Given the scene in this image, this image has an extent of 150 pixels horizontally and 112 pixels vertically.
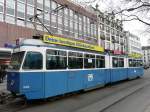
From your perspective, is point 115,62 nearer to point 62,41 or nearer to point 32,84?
point 62,41

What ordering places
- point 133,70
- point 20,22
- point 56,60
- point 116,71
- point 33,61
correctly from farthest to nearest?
point 20,22, point 133,70, point 116,71, point 56,60, point 33,61

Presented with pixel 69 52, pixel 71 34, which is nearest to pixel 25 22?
pixel 71 34

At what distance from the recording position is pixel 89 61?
1575 centimetres

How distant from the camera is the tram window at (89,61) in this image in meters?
15.2

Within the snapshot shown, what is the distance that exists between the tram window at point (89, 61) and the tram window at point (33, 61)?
13.8ft

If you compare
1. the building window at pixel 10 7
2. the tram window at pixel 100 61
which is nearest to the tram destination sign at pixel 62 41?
the tram window at pixel 100 61

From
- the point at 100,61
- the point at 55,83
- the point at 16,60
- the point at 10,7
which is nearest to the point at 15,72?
the point at 16,60

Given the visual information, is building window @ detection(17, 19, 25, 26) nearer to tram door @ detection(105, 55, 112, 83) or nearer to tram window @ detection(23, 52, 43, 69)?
tram door @ detection(105, 55, 112, 83)

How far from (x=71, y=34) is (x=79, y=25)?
312 centimetres

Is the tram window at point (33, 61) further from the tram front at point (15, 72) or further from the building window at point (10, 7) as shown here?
the building window at point (10, 7)

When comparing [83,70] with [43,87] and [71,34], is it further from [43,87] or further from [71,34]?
Answer: [71,34]

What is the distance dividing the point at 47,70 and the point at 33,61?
829 millimetres

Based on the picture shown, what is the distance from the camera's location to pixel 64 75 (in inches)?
508

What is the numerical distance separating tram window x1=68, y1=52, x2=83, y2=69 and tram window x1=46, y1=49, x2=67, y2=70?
19.8 inches
